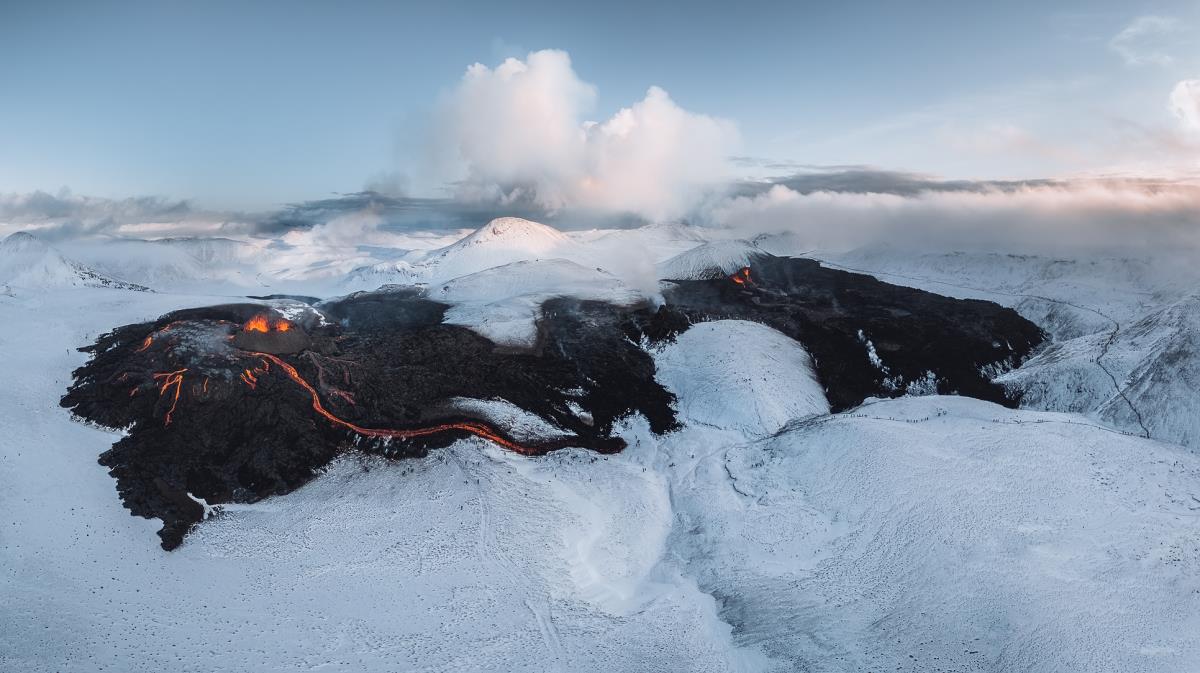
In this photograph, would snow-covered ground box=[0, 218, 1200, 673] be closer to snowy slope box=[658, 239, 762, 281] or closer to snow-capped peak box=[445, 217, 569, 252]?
snowy slope box=[658, 239, 762, 281]

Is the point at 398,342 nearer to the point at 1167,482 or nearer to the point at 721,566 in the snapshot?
the point at 721,566

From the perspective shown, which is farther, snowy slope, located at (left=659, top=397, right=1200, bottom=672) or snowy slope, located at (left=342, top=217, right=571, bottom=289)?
snowy slope, located at (left=342, top=217, right=571, bottom=289)

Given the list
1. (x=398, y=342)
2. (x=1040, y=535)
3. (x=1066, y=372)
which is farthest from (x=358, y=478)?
(x=1066, y=372)

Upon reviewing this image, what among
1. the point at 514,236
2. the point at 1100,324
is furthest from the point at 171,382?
the point at 514,236

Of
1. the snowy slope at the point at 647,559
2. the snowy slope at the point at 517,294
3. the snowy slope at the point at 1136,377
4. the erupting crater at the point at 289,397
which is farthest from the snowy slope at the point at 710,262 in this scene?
the snowy slope at the point at 647,559

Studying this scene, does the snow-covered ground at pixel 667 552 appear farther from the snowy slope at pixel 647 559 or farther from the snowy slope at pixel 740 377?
the snowy slope at pixel 740 377

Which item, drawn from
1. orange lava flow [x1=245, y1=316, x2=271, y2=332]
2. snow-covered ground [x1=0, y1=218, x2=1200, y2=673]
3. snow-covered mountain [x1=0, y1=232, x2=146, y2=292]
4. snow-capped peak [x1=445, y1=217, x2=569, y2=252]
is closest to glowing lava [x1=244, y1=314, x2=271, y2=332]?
Result: orange lava flow [x1=245, y1=316, x2=271, y2=332]
